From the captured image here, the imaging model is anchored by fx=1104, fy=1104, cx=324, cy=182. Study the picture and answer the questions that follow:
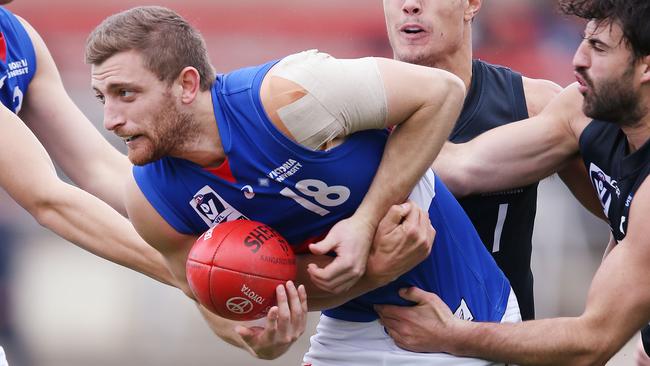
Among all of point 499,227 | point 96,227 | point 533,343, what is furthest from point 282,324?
point 499,227

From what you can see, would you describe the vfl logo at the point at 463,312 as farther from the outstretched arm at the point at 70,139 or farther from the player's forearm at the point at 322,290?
the outstretched arm at the point at 70,139

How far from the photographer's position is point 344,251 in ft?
13.5

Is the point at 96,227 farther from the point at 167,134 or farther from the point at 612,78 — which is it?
the point at 612,78

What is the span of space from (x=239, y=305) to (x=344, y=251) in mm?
446

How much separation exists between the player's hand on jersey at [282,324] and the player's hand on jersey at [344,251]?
0.10 m

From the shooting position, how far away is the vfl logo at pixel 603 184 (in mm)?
4730

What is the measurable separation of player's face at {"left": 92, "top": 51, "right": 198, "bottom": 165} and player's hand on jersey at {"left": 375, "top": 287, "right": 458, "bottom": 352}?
117cm

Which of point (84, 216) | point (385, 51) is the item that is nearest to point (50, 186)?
point (84, 216)

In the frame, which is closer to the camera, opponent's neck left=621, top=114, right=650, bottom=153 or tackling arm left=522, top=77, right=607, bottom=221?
opponent's neck left=621, top=114, right=650, bottom=153

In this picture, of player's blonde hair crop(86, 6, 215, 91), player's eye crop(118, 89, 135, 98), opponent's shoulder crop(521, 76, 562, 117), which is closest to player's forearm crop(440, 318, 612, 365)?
opponent's shoulder crop(521, 76, 562, 117)

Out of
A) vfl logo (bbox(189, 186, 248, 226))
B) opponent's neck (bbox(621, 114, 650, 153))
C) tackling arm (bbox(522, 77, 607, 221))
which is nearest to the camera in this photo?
vfl logo (bbox(189, 186, 248, 226))

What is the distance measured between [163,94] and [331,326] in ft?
4.54

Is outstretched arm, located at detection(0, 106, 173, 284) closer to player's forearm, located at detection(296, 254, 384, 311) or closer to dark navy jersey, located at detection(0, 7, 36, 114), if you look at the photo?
dark navy jersey, located at detection(0, 7, 36, 114)

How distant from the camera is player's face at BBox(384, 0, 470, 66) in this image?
214 inches
